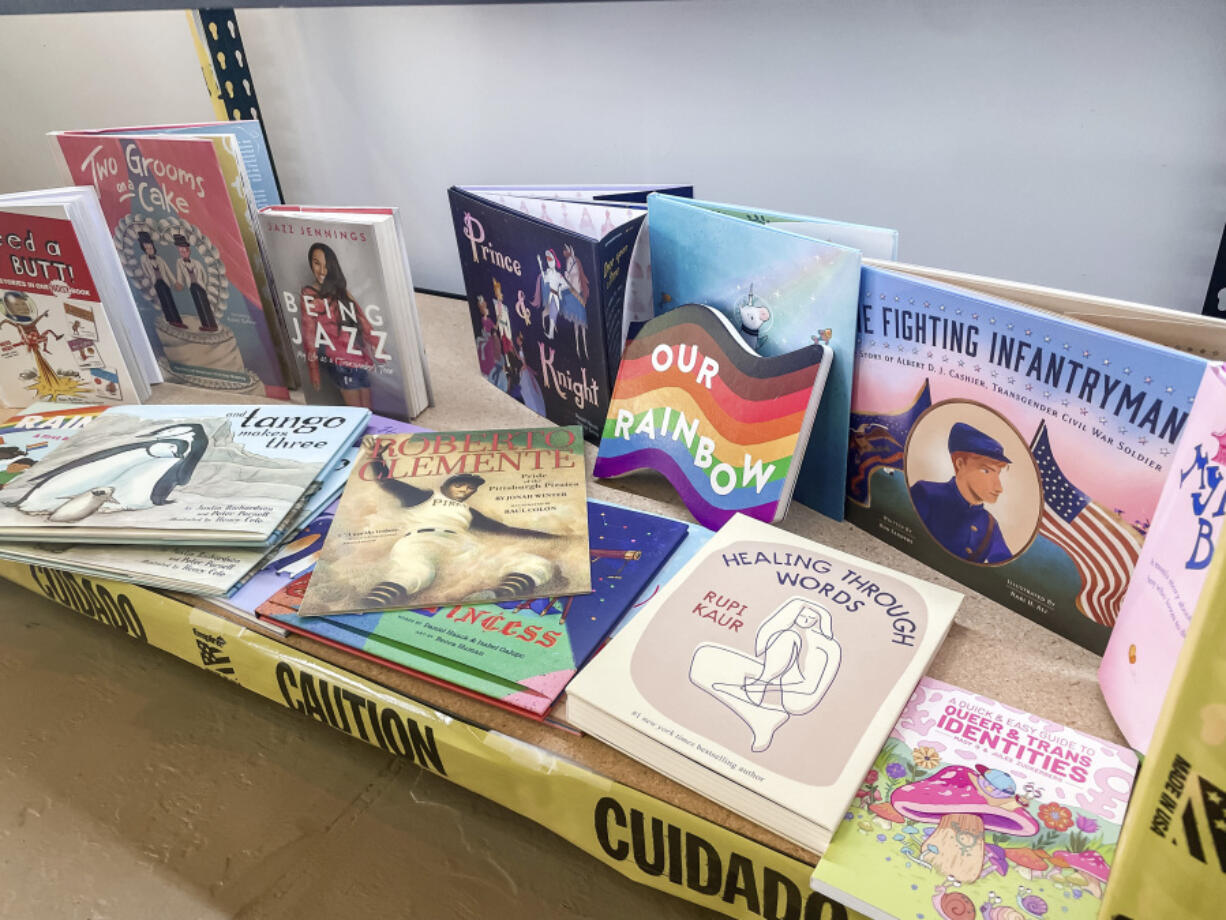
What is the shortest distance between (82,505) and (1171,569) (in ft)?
2.99

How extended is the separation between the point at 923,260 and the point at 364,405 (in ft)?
2.27

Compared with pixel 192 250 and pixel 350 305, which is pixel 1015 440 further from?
pixel 192 250

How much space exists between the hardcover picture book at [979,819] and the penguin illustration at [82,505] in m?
0.73

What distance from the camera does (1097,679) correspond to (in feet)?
2.00

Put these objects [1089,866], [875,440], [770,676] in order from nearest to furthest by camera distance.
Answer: [1089,866] → [770,676] → [875,440]

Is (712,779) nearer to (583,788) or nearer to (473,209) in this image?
(583,788)

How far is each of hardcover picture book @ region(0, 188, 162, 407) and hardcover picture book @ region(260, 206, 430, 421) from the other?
0.22 meters

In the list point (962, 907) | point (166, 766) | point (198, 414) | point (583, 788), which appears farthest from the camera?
point (198, 414)

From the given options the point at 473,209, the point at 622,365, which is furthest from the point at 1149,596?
the point at 473,209

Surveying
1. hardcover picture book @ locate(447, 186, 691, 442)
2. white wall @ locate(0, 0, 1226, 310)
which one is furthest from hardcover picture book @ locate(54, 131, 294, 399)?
white wall @ locate(0, 0, 1226, 310)

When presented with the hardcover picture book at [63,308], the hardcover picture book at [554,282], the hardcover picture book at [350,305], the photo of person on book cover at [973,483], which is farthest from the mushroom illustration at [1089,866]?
the hardcover picture book at [63,308]

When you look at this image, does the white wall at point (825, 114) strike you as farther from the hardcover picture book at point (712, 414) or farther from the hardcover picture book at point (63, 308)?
the hardcover picture book at point (63, 308)

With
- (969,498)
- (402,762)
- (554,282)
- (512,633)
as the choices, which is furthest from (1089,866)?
(554,282)

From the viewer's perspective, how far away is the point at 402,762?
29.6 inches
